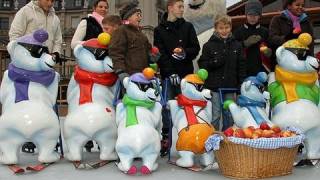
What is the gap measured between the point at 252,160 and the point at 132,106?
99 cm

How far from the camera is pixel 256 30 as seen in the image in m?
4.27

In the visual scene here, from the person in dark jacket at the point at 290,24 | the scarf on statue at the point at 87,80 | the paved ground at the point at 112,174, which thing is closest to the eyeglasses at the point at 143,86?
the scarf on statue at the point at 87,80

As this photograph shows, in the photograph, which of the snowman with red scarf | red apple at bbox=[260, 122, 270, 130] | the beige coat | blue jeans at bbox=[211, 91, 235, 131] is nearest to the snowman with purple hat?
the snowman with red scarf

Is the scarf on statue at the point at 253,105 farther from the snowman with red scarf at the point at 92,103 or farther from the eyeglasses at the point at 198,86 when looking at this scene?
the snowman with red scarf at the point at 92,103

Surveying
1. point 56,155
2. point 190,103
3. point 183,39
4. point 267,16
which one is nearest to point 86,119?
point 56,155

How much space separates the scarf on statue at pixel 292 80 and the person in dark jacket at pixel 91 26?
171 centimetres

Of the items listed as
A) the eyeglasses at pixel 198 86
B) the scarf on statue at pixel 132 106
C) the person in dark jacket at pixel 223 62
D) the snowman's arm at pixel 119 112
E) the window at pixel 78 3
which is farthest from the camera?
the window at pixel 78 3

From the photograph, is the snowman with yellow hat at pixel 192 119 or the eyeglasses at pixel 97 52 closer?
the snowman with yellow hat at pixel 192 119

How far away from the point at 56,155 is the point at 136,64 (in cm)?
100

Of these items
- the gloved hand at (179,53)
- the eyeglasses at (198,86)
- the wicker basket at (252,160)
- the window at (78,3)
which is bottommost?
the wicker basket at (252,160)

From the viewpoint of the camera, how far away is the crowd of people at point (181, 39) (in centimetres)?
394

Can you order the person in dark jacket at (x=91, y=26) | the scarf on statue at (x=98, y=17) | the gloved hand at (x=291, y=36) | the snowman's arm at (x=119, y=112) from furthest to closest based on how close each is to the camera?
the scarf on statue at (x=98, y=17) < the person in dark jacket at (x=91, y=26) < the gloved hand at (x=291, y=36) < the snowman's arm at (x=119, y=112)

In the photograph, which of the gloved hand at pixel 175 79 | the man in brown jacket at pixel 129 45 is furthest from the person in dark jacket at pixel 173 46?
the man in brown jacket at pixel 129 45

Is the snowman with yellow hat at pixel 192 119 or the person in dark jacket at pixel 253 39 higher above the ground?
the person in dark jacket at pixel 253 39
